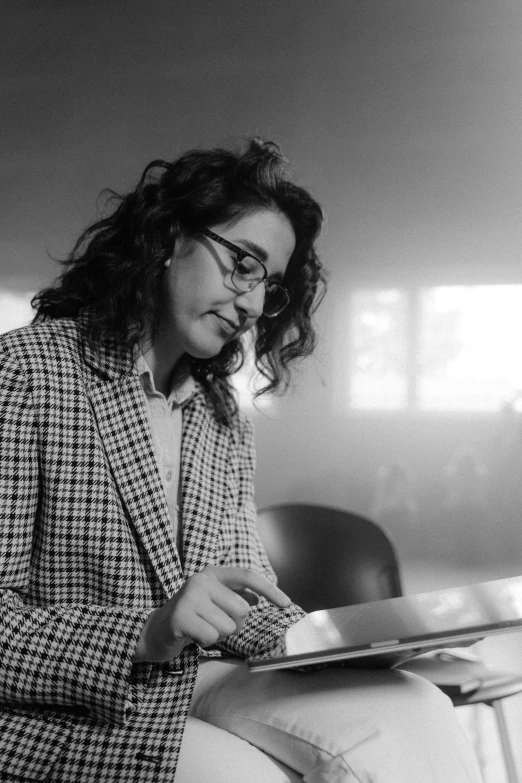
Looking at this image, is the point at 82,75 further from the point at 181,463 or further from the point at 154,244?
the point at 181,463

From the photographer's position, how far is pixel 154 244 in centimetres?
116

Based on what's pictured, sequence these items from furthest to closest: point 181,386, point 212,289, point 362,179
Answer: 1. point 362,179
2. point 181,386
3. point 212,289

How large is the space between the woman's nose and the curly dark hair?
118 mm

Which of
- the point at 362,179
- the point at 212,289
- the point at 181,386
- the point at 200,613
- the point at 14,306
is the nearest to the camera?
the point at 200,613

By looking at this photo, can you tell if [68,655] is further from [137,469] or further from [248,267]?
[248,267]

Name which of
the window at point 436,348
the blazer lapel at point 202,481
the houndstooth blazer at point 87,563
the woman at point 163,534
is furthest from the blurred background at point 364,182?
the houndstooth blazer at point 87,563

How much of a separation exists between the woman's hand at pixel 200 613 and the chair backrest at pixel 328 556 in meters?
0.82

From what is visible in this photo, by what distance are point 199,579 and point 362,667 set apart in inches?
11.8

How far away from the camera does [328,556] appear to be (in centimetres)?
160

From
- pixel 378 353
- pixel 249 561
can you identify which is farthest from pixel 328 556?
pixel 378 353

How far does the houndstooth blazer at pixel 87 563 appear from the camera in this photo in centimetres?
77

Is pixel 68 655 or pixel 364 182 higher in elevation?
pixel 364 182

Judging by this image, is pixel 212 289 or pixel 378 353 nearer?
pixel 212 289

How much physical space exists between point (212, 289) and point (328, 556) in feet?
2.47
